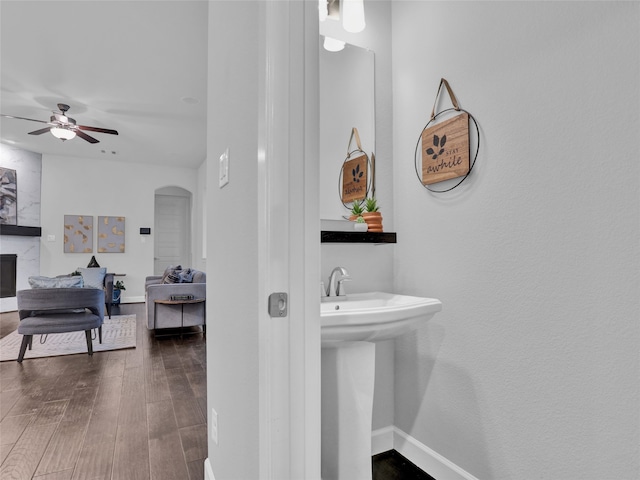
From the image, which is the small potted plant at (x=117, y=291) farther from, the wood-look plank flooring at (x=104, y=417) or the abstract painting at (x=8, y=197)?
the wood-look plank flooring at (x=104, y=417)

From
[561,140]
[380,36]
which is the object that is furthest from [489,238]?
[380,36]

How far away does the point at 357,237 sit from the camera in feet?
5.57

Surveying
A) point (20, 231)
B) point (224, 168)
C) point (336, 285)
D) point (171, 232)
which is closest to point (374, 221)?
point (336, 285)

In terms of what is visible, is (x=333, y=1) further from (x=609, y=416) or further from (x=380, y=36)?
(x=609, y=416)

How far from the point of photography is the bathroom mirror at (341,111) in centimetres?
185

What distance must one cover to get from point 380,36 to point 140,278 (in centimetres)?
697

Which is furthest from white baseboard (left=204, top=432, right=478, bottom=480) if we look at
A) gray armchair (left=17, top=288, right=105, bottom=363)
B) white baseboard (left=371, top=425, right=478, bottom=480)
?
gray armchair (left=17, top=288, right=105, bottom=363)

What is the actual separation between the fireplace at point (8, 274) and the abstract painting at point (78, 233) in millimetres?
820

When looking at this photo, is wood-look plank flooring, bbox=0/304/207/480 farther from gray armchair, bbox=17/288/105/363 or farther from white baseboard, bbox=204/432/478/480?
white baseboard, bbox=204/432/478/480

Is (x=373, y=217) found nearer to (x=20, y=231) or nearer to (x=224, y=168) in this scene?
(x=224, y=168)

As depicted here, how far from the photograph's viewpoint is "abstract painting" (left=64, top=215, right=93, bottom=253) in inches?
269

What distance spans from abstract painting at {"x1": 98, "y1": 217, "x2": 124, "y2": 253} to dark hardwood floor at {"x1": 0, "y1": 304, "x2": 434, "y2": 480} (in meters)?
4.13

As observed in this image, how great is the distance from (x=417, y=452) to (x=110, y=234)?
23.5ft

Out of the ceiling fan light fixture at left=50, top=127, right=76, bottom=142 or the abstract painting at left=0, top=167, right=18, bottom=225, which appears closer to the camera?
the ceiling fan light fixture at left=50, top=127, right=76, bottom=142
